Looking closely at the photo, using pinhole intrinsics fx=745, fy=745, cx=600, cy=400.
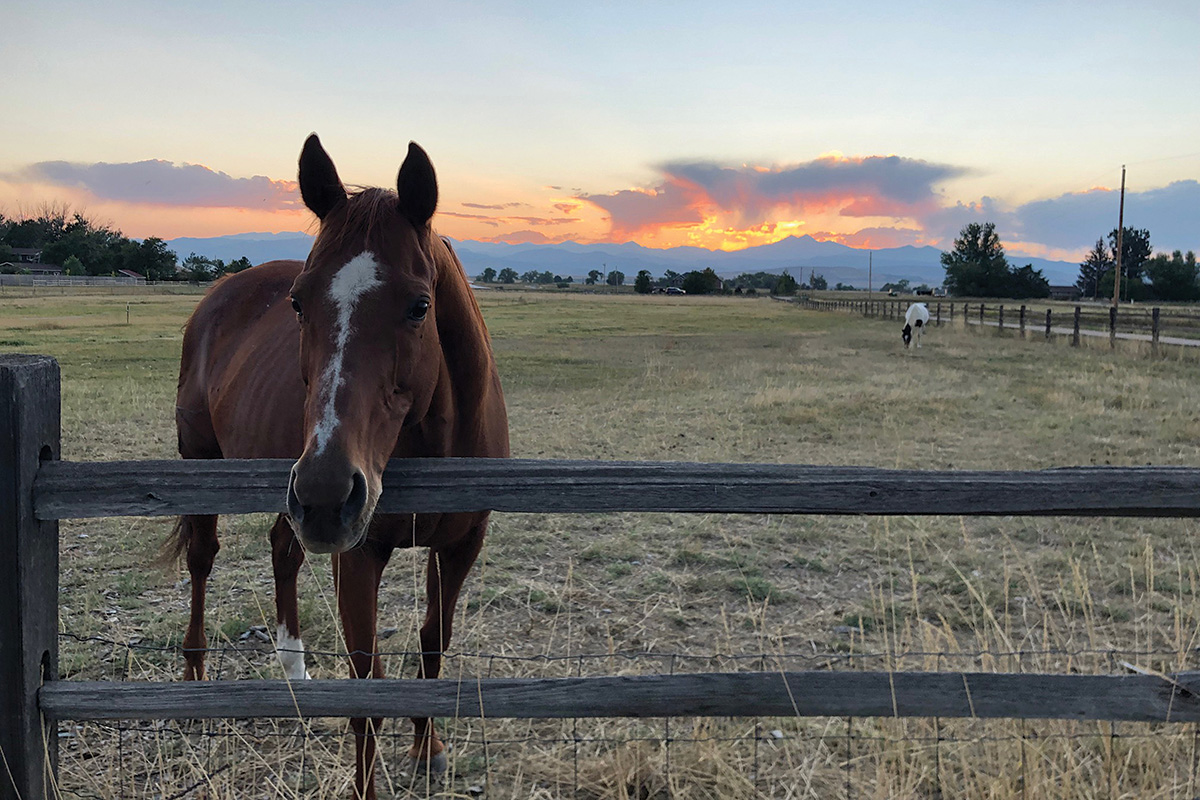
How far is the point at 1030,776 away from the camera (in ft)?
8.72

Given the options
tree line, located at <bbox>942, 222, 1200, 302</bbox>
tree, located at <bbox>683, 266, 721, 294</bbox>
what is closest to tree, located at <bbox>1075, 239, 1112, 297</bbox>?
tree line, located at <bbox>942, 222, 1200, 302</bbox>

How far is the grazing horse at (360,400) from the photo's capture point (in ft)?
6.40

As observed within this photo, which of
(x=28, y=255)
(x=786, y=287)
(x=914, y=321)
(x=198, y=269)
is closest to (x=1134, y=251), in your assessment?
(x=786, y=287)

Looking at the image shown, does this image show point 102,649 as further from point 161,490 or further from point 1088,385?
point 1088,385

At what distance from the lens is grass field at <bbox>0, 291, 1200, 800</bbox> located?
295 centimetres

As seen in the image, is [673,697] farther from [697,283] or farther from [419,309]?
[697,283]

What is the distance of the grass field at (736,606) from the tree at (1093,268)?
4029 inches

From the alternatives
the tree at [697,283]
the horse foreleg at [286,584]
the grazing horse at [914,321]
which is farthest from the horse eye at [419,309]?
the tree at [697,283]

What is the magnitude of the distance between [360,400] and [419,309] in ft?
1.24

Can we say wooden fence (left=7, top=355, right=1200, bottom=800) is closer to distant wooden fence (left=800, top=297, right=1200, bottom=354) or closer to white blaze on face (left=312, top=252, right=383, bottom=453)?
white blaze on face (left=312, top=252, right=383, bottom=453)

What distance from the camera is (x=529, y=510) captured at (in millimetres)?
2232

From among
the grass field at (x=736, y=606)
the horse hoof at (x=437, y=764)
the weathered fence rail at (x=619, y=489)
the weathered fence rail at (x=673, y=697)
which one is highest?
the weathered fence rail at (x=619, y=489)

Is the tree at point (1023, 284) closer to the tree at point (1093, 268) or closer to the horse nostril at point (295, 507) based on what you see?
the tree at point (1093, 268)

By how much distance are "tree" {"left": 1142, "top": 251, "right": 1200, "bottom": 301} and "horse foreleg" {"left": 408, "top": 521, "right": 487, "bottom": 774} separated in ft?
296
